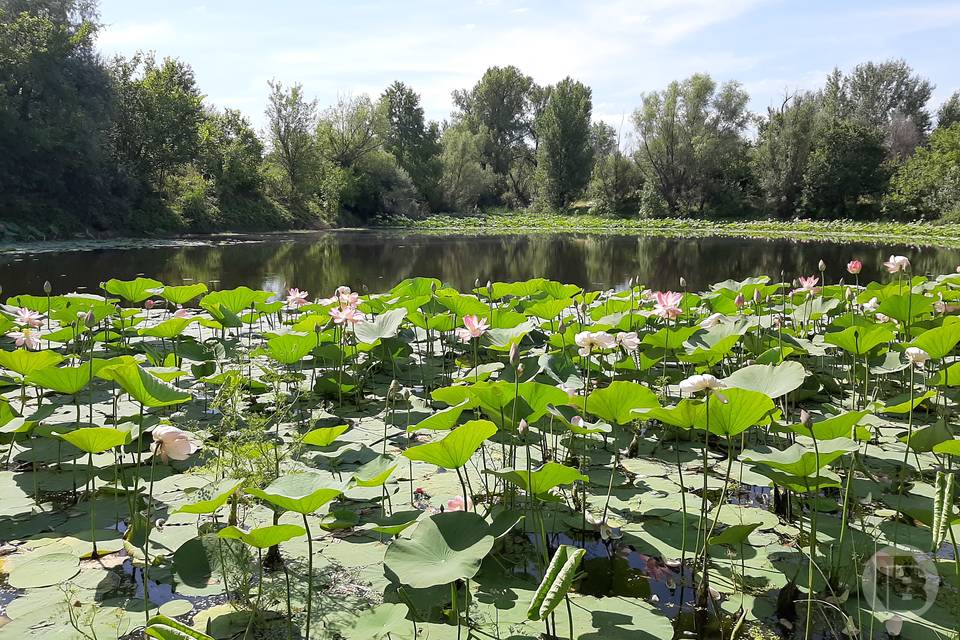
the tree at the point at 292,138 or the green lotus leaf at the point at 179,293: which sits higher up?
the tree at the point at 292,138

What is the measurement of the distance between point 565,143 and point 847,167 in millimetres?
15410

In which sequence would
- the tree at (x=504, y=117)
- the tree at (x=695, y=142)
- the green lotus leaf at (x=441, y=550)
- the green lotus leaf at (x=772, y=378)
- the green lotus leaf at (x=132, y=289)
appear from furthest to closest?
the tree at (x=504, y=117), the tree at (x=695, y=142), the green lotus leaf at (x=132, y=289), the green lotus leaf at (x=772, y=378), the green lotus leaf at (x=441, y=550)

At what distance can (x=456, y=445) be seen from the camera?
178cm

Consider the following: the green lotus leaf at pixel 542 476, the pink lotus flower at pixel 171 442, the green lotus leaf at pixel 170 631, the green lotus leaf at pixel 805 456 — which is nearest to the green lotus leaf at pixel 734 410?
the green lotus leaf at pixel 805 456

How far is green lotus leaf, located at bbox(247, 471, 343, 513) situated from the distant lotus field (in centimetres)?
1

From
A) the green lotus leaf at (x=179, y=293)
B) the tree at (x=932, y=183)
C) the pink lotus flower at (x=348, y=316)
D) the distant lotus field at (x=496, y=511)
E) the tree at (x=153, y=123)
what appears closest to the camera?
the distant lotus field at (x=496, y=511)

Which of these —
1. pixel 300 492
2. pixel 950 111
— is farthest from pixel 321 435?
pixel 950 111

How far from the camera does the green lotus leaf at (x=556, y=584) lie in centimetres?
129

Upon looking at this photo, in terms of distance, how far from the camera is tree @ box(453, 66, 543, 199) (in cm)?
4678

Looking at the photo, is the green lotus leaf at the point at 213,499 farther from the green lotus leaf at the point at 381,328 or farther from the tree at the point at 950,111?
the tree at the point at 950,111

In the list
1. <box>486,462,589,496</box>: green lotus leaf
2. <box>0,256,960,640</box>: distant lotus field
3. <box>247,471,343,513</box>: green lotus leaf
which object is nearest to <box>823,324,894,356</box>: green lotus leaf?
<box>0,256,960,640</box>: distant lotus field

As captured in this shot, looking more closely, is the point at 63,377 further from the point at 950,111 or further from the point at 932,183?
the point at 950,111

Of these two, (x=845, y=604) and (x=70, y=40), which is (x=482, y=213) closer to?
(x=70, y=40)

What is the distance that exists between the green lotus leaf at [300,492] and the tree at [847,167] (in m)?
34.4
